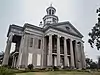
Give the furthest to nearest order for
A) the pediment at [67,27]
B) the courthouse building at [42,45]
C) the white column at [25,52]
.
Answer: the pediment at [67,27]
the courthouse building at [42,45]
the white column at [25,52]

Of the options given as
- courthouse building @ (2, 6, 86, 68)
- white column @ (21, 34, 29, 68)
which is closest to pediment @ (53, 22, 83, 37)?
courthouse building @ (2, 6, 86, 68)

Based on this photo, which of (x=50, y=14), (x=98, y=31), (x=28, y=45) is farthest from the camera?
(x=50, y=14)

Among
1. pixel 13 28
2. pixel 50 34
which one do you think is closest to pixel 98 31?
pixel 50 34

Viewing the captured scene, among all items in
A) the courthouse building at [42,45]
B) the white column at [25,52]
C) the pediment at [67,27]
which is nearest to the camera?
the white column at [25,52]

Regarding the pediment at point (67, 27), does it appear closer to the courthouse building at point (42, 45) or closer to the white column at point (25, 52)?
the courthouse building at point (42, 45)

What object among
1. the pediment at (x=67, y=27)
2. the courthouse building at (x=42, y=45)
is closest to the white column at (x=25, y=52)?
the courthouse building at (x=42, y=45)

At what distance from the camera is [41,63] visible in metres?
24.2

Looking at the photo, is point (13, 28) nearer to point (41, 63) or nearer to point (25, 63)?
point (25, 63)

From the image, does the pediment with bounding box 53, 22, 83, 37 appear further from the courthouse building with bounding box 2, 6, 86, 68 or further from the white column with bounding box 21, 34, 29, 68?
the white column with bounding box 21, 34, 29, 68

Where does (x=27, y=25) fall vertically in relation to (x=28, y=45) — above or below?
above

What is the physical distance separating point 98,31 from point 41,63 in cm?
1472

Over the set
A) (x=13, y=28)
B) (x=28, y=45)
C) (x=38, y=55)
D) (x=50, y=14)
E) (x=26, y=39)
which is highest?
(x=50, y=14)

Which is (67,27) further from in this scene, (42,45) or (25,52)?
(25,52)

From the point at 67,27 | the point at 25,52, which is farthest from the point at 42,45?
the point at 67,27
